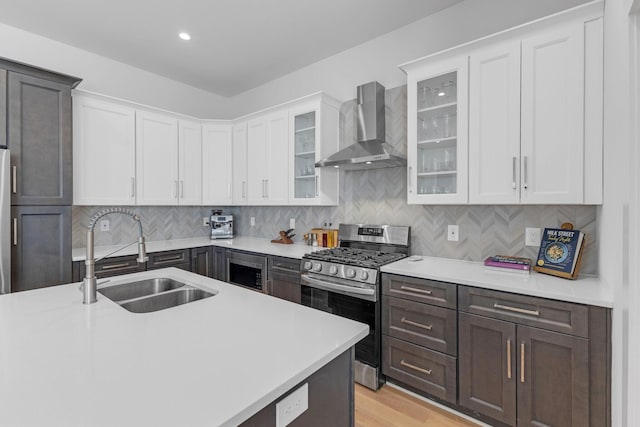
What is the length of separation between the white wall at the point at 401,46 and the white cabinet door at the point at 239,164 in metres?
0.58

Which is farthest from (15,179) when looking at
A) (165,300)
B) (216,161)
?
(216,161)

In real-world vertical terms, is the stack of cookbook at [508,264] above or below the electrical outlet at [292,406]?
above

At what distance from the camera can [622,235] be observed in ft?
4.07

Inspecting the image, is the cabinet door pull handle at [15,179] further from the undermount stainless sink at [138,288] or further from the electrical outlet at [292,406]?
the electrical outlet at [292,406]

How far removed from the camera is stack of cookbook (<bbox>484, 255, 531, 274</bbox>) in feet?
6.55

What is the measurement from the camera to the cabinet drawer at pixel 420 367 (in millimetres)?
1971

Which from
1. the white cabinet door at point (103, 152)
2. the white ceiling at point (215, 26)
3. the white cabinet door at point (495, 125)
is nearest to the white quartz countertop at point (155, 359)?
the white cabinet door at point (495, 125)

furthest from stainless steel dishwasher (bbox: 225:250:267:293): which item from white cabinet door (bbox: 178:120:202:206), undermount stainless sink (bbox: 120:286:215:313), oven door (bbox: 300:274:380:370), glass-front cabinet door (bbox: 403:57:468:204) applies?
glass-front cabinet door (bbox: 403:57:468:204)

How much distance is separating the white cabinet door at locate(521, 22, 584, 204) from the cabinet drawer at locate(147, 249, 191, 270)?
317cm

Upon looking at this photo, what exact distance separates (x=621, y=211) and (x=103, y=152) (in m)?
3.86

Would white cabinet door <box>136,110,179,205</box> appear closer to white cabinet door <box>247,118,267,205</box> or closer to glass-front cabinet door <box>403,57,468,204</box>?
white cabinet door <box>247,118,267,205</box>

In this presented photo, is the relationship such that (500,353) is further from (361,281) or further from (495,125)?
(495,125)

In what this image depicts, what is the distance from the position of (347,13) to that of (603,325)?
275 centimetres

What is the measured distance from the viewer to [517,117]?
196 centimetres
